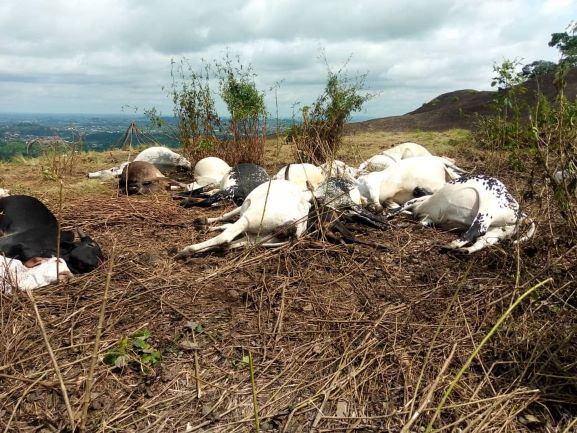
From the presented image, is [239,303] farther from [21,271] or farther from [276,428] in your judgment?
[21,271]

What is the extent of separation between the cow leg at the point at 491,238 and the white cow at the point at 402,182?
1.13m

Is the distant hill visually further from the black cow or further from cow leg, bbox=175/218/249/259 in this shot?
the black cow

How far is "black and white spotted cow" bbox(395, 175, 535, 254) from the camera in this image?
3.79 metres

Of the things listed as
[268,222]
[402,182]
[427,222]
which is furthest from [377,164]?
[268,222]

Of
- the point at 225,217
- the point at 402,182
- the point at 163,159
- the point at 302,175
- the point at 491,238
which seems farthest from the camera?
the point at 163,159

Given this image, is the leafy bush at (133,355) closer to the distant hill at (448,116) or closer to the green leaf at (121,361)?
the green leaf at (121,361)

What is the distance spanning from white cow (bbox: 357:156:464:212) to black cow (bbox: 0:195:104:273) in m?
2.94

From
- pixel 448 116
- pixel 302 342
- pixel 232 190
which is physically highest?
pixel 448 116

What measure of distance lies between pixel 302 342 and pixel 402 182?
→ 10.2 feet

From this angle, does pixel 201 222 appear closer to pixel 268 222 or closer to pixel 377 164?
pixel 268 222

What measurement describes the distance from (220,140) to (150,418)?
6.28 metres

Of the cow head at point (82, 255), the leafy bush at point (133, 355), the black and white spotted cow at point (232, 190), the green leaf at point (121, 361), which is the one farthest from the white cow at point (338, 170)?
the green leaf at point (121, 361)

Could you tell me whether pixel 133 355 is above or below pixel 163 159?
below

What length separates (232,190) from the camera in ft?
18.3
